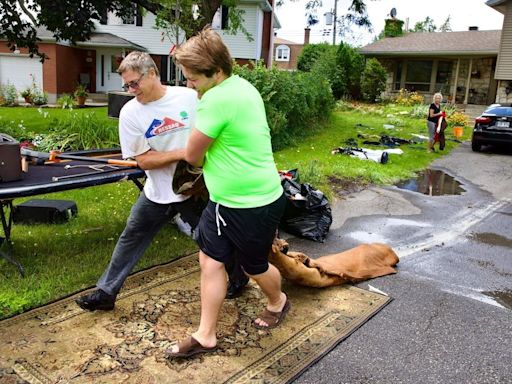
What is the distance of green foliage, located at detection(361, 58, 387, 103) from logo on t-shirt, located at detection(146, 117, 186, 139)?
79.0 ft

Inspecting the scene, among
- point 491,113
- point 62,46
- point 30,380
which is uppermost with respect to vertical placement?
point 62,46

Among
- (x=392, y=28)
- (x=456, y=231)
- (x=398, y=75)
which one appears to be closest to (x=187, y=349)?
(x=456, y=231)

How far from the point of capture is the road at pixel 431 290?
309 centimetres

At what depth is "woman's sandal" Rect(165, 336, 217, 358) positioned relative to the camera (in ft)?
9.82

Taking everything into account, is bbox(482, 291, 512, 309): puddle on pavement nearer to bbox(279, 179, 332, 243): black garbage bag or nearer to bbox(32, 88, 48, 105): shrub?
bbox(279, 179, 332, 243): black garbage bag

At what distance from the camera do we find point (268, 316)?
347 cm

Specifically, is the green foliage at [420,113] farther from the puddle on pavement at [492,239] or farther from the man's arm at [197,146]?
the man's arm at [197,146]

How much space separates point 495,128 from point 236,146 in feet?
38.0

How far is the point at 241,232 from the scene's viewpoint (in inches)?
113

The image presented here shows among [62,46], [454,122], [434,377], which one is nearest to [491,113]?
[454,122]

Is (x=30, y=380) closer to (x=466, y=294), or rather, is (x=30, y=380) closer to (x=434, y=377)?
(x=434, y=377)

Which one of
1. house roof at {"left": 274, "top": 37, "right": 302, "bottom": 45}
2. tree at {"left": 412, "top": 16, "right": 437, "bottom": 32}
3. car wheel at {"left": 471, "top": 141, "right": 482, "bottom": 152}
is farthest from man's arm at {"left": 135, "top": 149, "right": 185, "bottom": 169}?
tree at {"left": 412, "top": 16, "right": 437, "bottom": 32}

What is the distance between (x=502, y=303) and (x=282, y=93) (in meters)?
8.41

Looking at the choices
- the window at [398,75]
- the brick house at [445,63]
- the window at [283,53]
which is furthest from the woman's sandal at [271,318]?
the window at [283,53]
